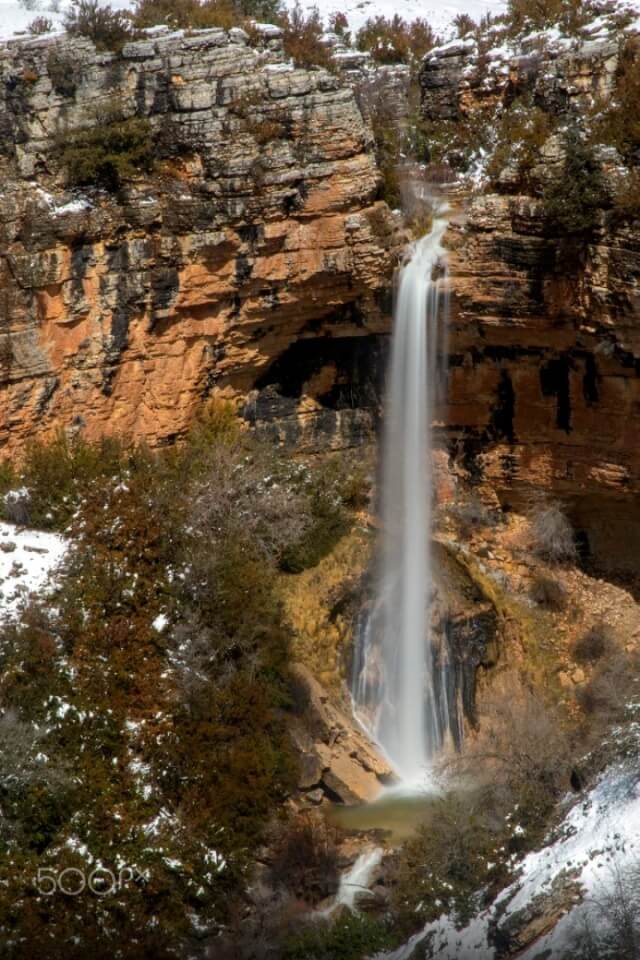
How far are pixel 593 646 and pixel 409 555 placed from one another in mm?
3217

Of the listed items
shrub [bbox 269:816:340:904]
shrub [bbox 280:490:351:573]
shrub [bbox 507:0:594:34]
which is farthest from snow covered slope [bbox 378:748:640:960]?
shrub [bbox 507:0:594:34]

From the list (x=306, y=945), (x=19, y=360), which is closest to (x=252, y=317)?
(x=19, y=360)

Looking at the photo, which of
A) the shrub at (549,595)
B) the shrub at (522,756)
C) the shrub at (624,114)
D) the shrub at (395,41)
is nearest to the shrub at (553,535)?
the shrub at (549,595)

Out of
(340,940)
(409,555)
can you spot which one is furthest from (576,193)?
(340,940)

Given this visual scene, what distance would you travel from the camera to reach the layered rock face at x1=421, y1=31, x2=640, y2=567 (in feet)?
61.8

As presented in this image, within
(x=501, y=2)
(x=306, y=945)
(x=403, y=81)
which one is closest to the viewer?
(x=306, y=945)

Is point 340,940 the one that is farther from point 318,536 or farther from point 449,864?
point 318,536

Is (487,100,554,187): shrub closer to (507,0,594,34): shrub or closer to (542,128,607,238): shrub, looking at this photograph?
(542,128,607,238): shrub

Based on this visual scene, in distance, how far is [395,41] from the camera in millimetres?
22672

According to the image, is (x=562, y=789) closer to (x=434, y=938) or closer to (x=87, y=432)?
(x=434, y=938)

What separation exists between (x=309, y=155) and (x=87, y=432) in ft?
18.0

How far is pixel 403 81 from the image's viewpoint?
73.4ft

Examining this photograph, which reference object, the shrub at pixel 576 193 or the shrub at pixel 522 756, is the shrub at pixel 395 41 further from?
the shrub at pixel 522 756

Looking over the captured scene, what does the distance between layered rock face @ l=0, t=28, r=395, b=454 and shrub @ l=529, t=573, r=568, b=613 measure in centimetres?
491
